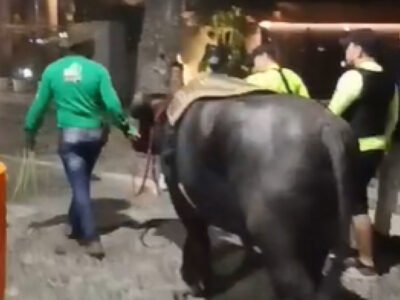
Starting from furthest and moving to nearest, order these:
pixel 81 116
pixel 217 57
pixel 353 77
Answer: pixel 217 57 → pixel 81 116 → pixel 353 77

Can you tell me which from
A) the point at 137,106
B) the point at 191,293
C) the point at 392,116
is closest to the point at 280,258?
the point at 191,293

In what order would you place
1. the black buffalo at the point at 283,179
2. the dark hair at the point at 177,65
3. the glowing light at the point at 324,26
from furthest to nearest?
the dark hair at the point at 177,65 → the glowing light at the point at 324,26 → the black buffalo at the point at 283,179

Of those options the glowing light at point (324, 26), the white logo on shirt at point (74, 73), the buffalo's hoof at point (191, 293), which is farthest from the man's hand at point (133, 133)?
the glowing light at point (324, 26)

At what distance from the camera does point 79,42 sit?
4.41m

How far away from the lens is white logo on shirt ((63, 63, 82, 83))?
3660mm

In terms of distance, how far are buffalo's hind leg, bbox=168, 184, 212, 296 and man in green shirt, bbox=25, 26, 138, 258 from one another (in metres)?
0.48

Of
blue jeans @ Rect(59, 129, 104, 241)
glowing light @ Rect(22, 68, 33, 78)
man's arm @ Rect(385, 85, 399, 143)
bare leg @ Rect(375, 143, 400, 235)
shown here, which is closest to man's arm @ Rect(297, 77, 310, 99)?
man's arm @ Rect(385, 85, 399, 143)

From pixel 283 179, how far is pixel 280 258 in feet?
0.73

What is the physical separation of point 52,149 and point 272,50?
125 cm

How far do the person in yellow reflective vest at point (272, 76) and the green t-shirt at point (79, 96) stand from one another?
52cm

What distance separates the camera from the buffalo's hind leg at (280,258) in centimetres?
263

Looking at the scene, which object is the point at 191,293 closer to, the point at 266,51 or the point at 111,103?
the point at 111,103

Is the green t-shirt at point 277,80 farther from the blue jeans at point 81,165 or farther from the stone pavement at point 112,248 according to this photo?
the blue jeans at point 81,165

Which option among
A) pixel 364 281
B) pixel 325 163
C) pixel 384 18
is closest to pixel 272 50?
pixel 384 18
